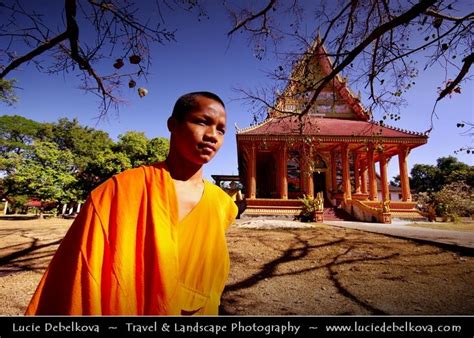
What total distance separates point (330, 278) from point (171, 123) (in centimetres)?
398

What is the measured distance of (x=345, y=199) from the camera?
56.4 ft

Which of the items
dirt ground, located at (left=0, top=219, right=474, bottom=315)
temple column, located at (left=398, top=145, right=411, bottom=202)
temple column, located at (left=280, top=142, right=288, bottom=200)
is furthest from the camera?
A: temple column, located at (left=398, top=145, right=411, bottom=202)

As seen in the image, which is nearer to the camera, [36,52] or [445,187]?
[36,52]

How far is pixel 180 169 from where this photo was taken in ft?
4.54

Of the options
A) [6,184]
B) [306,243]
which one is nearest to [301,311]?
[306,243]

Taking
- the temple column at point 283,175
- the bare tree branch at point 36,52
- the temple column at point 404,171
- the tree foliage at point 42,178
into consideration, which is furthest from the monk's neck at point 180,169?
the tree foliage at point 42,178

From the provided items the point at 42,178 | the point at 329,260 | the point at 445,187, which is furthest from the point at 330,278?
the point at 445,187

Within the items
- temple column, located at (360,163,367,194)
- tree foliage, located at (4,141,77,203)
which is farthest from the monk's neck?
tree foliage, located at (4,141,77,203)

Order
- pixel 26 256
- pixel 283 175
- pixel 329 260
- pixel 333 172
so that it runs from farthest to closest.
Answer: pixel 333 172 < pixel 283 175 < pixel 26 256 < pixel 329 260

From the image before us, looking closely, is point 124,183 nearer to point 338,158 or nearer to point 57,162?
point 338,158

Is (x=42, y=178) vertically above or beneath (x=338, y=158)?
beneath

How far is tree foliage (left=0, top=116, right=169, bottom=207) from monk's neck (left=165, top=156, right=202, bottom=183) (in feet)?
75.2

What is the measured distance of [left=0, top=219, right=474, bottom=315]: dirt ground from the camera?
315 cm

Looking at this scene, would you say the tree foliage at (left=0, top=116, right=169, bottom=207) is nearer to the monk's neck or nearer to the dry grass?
the dry grass
